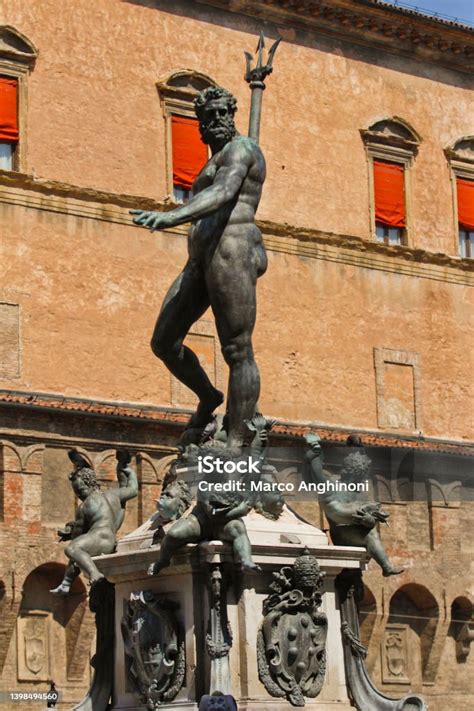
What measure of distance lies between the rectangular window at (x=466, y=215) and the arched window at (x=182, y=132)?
616 centimetres

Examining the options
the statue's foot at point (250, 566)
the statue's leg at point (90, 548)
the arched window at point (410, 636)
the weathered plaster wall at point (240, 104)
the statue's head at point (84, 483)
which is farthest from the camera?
the arched window at point (410, 636)

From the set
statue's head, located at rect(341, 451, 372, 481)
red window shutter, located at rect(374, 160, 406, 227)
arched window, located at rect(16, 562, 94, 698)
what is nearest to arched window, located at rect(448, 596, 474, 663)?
red window shutter, located at rect(374, 160, 406, 227)

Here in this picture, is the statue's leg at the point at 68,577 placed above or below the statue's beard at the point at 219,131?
below

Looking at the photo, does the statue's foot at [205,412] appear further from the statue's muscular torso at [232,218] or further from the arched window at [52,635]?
the arched window at [52,635]

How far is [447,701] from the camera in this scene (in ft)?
109

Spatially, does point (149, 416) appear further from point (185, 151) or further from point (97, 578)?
point (97, 578)

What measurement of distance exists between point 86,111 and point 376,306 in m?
6.71

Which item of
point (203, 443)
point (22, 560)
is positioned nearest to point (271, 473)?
point (203, 443)

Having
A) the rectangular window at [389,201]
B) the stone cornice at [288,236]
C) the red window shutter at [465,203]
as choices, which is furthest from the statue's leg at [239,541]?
the red window shutter at [465,203]

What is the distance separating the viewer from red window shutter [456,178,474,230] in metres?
36.0

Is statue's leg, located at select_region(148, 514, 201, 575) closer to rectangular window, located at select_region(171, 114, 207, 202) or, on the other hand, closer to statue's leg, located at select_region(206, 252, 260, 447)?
statue's leg, located at select_region(206, 252, 260, 447)

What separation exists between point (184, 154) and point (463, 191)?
6834 mm

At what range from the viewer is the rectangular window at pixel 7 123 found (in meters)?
29.9

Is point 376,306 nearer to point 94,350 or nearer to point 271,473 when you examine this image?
point 94,350
